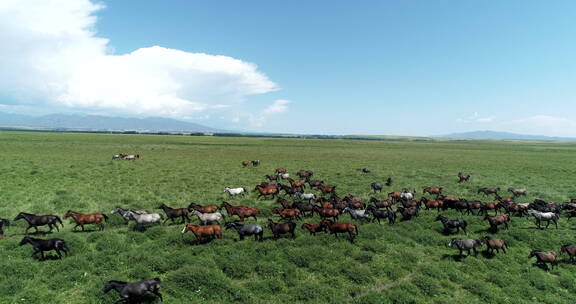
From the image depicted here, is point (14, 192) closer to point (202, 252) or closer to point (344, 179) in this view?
point (202, 252)

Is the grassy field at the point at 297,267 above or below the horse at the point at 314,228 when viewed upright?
below

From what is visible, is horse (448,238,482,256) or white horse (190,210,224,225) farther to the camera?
white horse (190,210,224,225)

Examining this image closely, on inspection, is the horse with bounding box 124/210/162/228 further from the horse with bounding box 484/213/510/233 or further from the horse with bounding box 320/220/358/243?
the horse with bounding box 484/213/510/233

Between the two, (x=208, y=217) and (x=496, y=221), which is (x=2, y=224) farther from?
(x=496, y=221)

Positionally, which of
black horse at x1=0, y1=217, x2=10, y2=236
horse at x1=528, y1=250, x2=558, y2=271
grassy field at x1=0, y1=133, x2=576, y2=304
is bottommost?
grassy field at x1=0, y1=133, x2=576, y2=304

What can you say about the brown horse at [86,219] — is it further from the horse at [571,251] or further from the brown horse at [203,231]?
the horse at [571,251]

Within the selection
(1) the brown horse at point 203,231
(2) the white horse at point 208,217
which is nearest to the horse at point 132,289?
(1) the brown horse at point 203,231

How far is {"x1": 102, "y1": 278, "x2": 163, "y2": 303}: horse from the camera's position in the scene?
7824 mm

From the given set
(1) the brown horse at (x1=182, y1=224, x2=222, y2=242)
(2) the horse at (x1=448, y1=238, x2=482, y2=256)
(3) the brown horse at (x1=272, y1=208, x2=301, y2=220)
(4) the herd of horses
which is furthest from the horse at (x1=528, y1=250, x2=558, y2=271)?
(1) the brown horse at (x1=182, y1=224, x2=222, y2=242)

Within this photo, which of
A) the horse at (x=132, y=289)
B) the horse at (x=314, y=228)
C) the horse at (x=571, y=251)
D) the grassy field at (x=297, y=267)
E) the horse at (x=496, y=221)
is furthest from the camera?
the horse at (x=496, y=221)

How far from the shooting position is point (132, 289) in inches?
310

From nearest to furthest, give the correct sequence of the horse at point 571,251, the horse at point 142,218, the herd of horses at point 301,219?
the herd of horses at point 301,219, the horse at point 571,251, the horse at point 142,218

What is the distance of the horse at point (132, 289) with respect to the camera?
7.82 m

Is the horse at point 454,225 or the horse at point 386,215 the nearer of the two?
the horse at point 454,225
